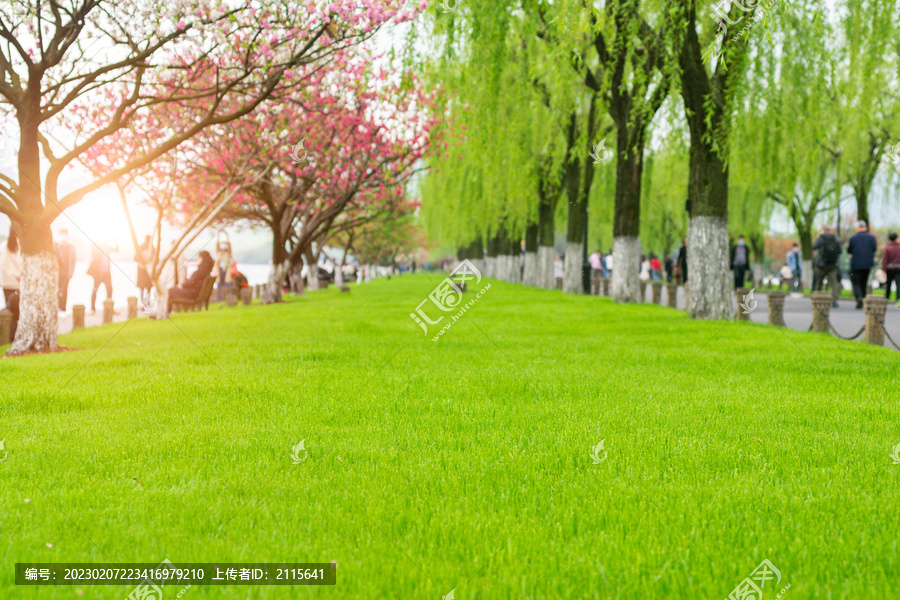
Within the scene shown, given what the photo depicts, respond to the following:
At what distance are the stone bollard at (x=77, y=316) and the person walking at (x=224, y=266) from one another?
6.80 m

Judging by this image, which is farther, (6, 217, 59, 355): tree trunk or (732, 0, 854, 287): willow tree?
(732, 0, 854, 287): willow tree

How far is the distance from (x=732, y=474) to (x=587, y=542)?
4.83 feet

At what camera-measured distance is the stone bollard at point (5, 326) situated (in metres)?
12.4

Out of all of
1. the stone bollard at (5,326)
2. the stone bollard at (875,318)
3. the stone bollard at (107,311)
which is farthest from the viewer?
the stone bollard at (107,311)

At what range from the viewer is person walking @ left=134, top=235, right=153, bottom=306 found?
55.9 feet

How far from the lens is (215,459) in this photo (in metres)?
4.80

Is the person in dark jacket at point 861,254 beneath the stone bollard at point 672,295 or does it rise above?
above

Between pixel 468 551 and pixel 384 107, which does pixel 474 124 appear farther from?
pixel 468 551

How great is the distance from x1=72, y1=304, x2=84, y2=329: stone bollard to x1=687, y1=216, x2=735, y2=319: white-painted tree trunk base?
12.5 m

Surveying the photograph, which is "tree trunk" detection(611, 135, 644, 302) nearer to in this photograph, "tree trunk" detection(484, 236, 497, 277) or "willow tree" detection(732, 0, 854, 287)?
"willow tree" detection(732, 0, 854, 287)
